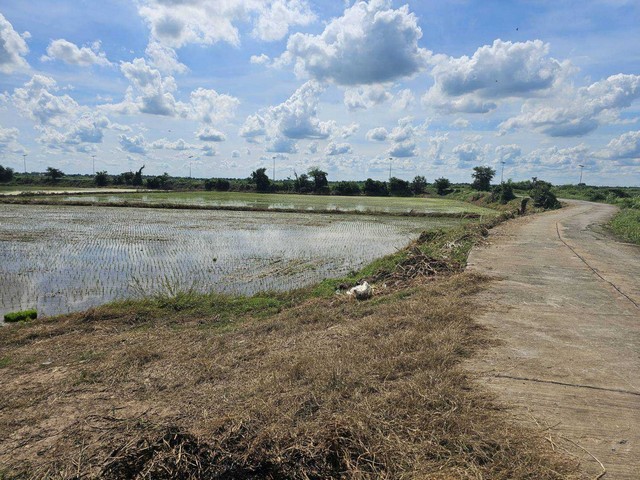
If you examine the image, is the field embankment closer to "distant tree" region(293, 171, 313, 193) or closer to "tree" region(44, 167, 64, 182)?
"distant tree" region(293, 171, 313, 193)

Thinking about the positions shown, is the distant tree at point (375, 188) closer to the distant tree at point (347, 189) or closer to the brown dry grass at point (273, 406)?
the distant tree at point (347, 189)

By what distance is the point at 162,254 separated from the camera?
45.8 ft

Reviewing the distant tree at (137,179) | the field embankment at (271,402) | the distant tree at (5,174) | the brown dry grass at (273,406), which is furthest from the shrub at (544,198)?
the distant tree at (5,174)

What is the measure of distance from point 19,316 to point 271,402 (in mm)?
6599

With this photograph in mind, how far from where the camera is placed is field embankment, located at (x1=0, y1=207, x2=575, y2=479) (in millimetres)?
2564

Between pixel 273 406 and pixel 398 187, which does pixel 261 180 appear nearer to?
pixel 398 187

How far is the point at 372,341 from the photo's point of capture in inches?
181

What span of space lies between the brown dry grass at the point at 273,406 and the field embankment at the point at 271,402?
1 cm

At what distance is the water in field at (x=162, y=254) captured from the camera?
9.74m

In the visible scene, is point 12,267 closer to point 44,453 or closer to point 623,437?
point 44,453

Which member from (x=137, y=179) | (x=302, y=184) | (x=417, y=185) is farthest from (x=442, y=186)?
(x=137, y=179)

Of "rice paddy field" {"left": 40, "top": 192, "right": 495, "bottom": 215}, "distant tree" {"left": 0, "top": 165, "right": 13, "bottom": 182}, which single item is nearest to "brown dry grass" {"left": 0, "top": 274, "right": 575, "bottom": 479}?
"rice paddy field" {"left": 40, "top": 192, "right": 495, "bottom": 215}

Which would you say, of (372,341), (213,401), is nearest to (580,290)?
(372,341)

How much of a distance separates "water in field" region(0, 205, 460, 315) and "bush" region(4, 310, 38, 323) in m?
0.48
